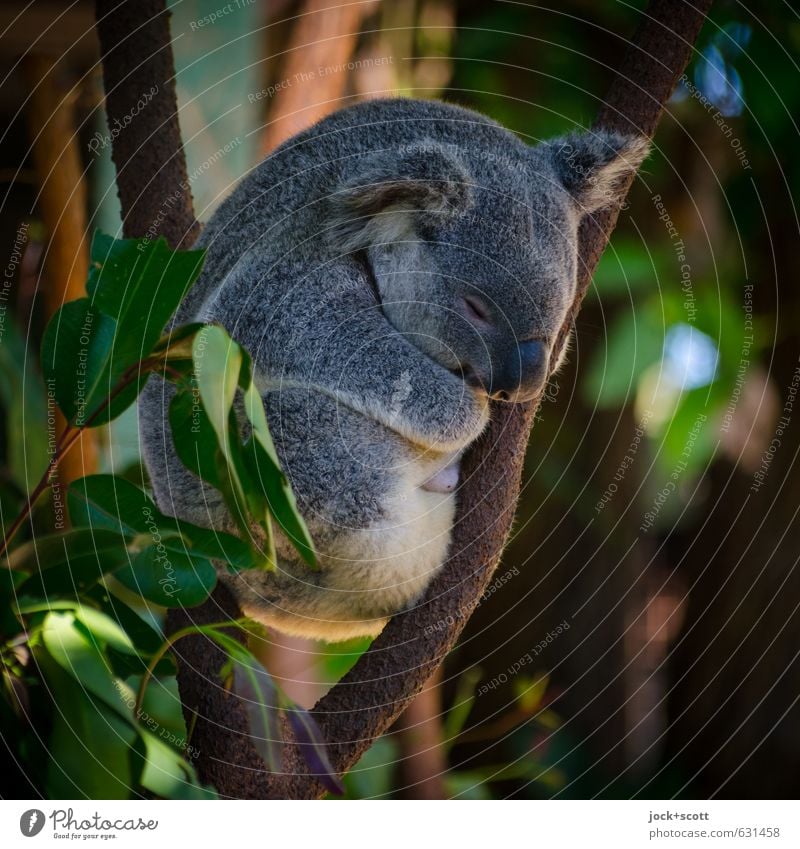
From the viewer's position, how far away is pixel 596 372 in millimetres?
3418

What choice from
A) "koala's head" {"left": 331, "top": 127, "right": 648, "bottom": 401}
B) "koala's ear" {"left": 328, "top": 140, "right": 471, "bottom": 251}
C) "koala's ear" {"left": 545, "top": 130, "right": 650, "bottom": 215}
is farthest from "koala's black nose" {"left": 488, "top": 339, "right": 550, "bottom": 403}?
"koala's ear" {"left": 545, "top": 130, "right": 650, "bottom": 215}

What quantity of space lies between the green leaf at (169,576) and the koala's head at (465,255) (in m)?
0.63

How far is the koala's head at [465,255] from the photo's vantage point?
64.6 inches

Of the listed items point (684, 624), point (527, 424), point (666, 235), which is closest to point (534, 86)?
point (666, 235)

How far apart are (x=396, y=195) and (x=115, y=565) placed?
815 mm

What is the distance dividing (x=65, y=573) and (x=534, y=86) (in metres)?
3.16

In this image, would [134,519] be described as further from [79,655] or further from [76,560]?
[79,655]

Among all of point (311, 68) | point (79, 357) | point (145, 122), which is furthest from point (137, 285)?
point (311, 68)

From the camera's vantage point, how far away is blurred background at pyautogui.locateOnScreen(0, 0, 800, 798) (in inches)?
107

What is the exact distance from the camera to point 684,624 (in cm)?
367

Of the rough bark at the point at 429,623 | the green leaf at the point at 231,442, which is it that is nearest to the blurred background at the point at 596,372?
the rough bark at the point at 429,623

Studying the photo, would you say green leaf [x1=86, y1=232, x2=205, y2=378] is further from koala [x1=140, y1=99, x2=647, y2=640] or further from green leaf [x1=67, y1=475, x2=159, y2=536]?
koala [x1=140, y1=99, x2=647, y2=640]

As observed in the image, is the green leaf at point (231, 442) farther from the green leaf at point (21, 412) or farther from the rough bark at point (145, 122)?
the green leaf at point (21, 412)

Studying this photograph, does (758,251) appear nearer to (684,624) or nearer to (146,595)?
(684,624)
